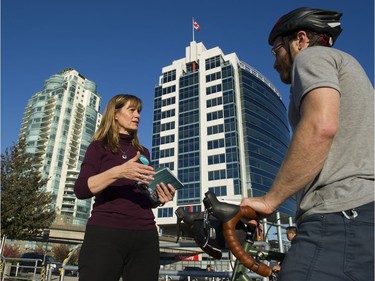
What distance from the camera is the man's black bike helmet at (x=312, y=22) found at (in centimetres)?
165

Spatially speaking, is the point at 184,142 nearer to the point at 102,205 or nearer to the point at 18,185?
the point at 18,185

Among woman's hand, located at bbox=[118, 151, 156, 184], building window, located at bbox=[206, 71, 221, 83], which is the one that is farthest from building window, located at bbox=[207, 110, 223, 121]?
woman's hand, located at bbox=[118, 151, 156, 184]

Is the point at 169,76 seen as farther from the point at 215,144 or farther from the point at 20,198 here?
the point at 20,198

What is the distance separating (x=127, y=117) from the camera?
2881 millimetres

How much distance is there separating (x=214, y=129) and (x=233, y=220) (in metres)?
55.9

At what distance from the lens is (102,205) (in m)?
A: 2.41

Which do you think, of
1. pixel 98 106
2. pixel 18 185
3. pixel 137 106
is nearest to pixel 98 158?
pixel 137 106

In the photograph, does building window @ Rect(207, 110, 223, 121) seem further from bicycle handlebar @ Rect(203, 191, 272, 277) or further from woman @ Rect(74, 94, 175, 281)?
bicycle handlebar @ Rect(203, 191, 272, 277)

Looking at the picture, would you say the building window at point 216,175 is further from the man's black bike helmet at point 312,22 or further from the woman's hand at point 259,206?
the woman's hand at point 259,206

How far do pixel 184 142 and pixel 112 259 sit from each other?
56782 millimetres

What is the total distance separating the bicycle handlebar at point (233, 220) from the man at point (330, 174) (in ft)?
0.19

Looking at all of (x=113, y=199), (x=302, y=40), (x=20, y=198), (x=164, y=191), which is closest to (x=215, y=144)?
(x=20, y=198)

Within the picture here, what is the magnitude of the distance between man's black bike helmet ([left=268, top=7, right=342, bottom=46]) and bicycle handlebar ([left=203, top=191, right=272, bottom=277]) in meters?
1.10

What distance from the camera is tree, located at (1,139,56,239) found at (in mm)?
18141
